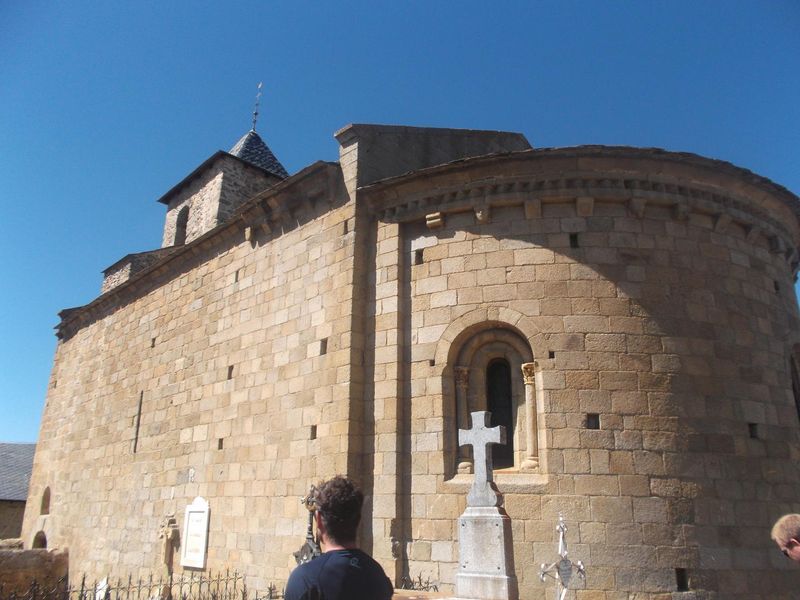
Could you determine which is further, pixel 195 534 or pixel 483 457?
pixel 195 534

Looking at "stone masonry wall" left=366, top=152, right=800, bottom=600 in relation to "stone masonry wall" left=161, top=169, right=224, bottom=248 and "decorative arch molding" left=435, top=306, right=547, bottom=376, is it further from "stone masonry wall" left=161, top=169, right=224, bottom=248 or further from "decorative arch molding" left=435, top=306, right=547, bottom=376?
"stone masonry wall" left=161, top=169, right=224, bottom=248

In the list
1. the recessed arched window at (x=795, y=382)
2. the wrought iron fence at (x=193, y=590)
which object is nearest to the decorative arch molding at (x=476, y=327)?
the wrought iron fence at (x=193, y=590)

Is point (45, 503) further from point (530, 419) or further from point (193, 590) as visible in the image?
point (530, 419)

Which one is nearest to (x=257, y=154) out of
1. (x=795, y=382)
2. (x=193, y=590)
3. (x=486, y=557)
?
(x=193, y=590)

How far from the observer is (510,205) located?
8.84 metres

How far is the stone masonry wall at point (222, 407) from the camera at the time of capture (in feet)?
30.6

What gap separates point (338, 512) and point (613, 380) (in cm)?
589

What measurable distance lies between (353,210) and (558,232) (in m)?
3.09

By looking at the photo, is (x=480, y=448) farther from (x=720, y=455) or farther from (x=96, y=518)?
(x=96, y=518)

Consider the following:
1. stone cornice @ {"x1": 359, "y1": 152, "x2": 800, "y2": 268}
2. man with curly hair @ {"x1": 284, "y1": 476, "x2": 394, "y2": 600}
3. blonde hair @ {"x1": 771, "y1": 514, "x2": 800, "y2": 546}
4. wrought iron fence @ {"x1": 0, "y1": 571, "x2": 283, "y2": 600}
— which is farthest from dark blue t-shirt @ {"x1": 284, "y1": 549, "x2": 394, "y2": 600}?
stone cornice @ {"x1": 359, "y1": 152, "x2": 800, "y2": 268}

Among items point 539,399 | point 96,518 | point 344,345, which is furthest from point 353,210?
point 96,518

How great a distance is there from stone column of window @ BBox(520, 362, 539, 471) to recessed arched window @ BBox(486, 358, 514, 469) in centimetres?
33

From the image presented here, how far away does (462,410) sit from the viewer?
8383 mm

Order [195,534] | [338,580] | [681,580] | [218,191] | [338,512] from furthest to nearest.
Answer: [218,191] → [195,534] → [681,580] → [338,512] → [338,580]
